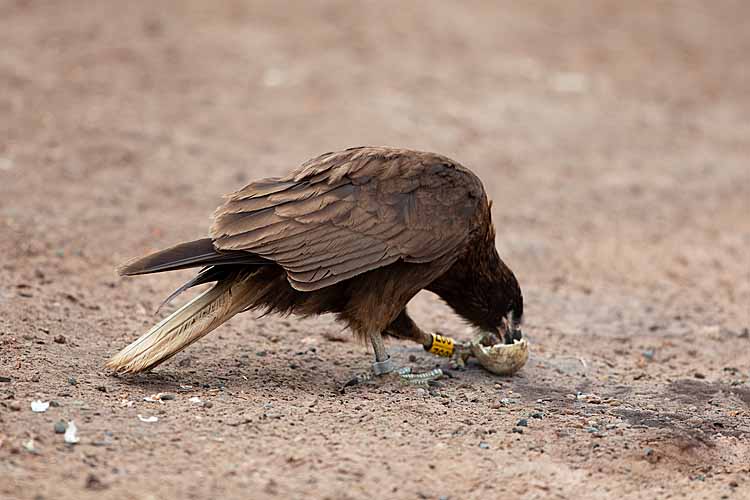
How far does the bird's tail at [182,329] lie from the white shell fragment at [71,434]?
2.19 ft

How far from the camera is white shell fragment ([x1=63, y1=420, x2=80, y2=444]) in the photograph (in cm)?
416

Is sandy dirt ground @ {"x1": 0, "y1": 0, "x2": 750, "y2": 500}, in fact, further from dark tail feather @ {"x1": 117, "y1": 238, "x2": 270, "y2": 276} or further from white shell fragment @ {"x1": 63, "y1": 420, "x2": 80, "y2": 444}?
dark tail feather @ {"x1": 117, "y1": 238, "x2": 270, "y2": 276}

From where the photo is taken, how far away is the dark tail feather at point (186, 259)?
4.89m

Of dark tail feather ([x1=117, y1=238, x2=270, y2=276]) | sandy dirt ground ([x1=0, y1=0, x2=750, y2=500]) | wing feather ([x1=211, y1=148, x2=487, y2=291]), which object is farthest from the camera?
wing feather ([x1=211, y1=148, x2=487, y2=291])

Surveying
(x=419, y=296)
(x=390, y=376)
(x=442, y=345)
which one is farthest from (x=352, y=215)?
(x=419, y=296)

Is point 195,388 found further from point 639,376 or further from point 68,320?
point 639,376

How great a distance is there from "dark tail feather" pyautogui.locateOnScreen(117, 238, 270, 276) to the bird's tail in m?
0.21

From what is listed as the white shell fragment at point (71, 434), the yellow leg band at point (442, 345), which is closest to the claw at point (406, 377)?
the yellow leg band at point (442, 345)

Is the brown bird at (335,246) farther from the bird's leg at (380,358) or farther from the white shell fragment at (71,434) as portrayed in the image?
the white shell fragment at (71,434)

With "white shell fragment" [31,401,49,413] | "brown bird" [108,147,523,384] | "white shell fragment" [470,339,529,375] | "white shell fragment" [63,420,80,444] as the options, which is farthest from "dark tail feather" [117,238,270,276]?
"white shell fragment" [470,339,529,375]

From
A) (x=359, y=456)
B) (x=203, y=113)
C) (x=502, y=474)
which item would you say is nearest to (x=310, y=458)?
(x=359, y=456)

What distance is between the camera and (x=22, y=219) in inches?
299

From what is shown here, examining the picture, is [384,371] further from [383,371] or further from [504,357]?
[504,357]

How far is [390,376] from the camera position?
550 cm
